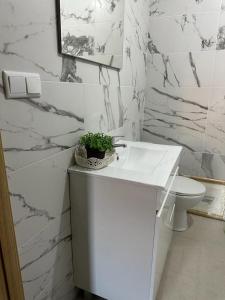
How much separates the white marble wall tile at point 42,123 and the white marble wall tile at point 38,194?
0.05m

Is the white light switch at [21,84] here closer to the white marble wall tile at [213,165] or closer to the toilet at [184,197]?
the toilet at [184,197]

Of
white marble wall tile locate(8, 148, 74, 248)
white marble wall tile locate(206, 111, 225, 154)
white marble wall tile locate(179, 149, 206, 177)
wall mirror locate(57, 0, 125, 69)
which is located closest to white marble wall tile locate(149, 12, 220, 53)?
white marble wall tile locate(206, 111, 225, 154)

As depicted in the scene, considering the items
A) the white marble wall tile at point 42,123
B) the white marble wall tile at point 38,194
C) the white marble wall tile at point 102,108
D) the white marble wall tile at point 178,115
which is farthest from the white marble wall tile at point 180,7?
the white marble wall tile at point 38,194

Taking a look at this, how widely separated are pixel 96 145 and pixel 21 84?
501 mm

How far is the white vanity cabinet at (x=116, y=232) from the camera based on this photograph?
3.81 ft

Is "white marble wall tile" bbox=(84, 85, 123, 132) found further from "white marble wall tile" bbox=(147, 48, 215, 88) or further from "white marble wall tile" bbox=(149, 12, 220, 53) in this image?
"white marble wall tile" bbox=(149, 12, 220, 53)

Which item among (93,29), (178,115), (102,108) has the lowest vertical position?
(178,115)

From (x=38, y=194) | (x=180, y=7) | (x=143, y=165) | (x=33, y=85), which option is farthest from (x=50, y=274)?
(x=180, y=7)

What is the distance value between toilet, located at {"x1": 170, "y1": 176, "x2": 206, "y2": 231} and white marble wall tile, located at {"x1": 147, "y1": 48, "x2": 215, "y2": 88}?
0.97 meters

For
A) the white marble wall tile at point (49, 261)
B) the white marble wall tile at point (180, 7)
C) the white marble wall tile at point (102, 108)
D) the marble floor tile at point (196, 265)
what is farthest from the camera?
the white marble wall tile at point (180, 7)

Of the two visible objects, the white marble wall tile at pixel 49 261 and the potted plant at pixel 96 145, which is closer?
the white marble wall tile at pixel 49 261

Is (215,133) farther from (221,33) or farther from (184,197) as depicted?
(221,33)

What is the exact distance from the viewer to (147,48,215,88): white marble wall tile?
86.7 inches

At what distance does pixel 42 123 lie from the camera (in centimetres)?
103
